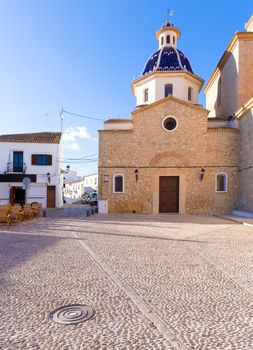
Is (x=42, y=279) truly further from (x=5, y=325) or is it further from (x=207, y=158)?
(x=207, y=158)

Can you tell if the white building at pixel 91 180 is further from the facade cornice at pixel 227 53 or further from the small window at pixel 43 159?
the facade cornice at pixel 227 53

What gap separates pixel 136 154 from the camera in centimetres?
1789

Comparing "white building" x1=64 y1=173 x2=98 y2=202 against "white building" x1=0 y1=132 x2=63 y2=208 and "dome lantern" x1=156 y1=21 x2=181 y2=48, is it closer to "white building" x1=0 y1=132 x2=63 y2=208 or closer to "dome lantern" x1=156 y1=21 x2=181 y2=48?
"white building" x1=0 y1=132 x2=63 y2=208

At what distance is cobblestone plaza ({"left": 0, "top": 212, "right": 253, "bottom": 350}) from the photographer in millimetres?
2895

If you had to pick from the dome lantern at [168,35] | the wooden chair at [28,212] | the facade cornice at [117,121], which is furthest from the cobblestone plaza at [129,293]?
the dome lantern at [168,35]

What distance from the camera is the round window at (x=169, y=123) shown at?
17962 mm

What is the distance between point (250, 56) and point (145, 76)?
764cm

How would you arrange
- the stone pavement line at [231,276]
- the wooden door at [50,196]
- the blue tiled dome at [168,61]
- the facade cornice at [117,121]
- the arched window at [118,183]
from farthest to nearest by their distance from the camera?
the wooden door at [50,196] → the blue tiled dome at [168,61] → the facade cornice at [117,121] → the arched window at [118,183] → the stone pavement line at [231,276]

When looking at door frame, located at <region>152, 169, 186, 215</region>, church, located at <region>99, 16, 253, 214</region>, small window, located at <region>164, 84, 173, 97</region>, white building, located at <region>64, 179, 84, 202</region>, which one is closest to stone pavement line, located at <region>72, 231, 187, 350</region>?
church, located at <region>99, 16, 253, 214</region>

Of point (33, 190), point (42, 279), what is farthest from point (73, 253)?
point (33, 190)

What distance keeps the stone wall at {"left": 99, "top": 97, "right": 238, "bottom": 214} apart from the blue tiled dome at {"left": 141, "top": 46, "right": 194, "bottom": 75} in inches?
179

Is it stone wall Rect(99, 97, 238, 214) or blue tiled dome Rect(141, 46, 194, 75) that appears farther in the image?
blue tiled dome Rect(141, 46, 194, 75)

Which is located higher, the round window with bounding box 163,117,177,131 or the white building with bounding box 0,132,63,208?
the round window with bounding box 163,117,177,131

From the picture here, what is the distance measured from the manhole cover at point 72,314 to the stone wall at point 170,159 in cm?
1389
